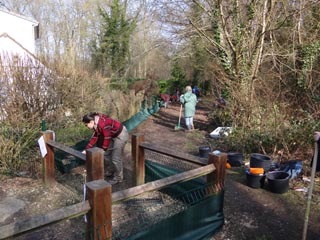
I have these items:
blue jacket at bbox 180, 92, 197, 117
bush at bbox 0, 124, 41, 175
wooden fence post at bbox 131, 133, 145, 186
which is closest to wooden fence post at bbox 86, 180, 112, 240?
wooden fence post at bbox 131, 133, 145, 186

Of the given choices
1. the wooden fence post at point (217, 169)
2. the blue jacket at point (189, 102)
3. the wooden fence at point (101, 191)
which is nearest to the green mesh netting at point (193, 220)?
the wooden fence post at point (217, 169)

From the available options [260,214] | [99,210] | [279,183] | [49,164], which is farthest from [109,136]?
[279,183]

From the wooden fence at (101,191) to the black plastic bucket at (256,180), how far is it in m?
1.80

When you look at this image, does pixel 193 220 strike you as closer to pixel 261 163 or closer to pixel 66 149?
pixel 66 149

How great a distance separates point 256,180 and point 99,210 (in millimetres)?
3588

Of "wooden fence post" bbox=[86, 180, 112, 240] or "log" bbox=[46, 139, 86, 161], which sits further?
"log" bbox=[46, 139, 86, 161]

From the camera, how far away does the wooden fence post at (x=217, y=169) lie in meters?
3.55

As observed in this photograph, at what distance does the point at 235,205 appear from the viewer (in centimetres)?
466

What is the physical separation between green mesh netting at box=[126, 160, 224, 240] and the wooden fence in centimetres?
24

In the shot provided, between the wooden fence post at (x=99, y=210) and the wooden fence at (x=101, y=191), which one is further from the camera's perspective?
the wooden fence post at (x=99, y=210)

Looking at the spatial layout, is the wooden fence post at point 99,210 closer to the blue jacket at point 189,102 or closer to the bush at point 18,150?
the bush at point 18,150

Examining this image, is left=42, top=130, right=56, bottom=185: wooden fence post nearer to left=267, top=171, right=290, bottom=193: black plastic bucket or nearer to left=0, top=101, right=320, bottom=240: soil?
left=0, top=101, right=320, bottom=240: soil

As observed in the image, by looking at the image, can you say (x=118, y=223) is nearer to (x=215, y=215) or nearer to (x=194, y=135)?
(x=215, y=215)

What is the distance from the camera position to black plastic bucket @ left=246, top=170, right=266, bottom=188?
5.20 meters
